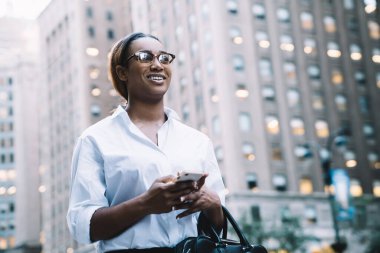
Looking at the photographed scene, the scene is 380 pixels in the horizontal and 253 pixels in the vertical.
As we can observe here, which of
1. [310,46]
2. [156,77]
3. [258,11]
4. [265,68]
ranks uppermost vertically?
[258,11]

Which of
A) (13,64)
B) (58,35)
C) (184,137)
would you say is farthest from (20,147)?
(184,137)

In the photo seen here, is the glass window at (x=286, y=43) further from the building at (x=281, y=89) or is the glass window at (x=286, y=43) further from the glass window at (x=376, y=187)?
the glass window at (x=376, y=187)

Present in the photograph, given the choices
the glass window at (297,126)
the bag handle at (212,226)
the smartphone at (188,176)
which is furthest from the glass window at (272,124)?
the smartphone at (188,176)

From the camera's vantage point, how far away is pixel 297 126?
196ft

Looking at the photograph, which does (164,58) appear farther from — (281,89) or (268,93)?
(281,89)

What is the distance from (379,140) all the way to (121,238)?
62.7m

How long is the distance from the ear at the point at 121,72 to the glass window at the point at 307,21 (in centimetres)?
6171

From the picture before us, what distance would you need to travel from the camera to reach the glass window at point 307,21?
209 ft

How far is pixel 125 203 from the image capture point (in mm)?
3057

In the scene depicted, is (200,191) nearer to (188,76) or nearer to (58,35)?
(188,76)

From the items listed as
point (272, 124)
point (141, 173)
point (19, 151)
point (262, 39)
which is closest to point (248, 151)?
point (272, 124)

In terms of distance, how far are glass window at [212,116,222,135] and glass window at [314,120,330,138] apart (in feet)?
32.7

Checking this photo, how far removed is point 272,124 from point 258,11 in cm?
1138

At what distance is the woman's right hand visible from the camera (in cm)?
292
